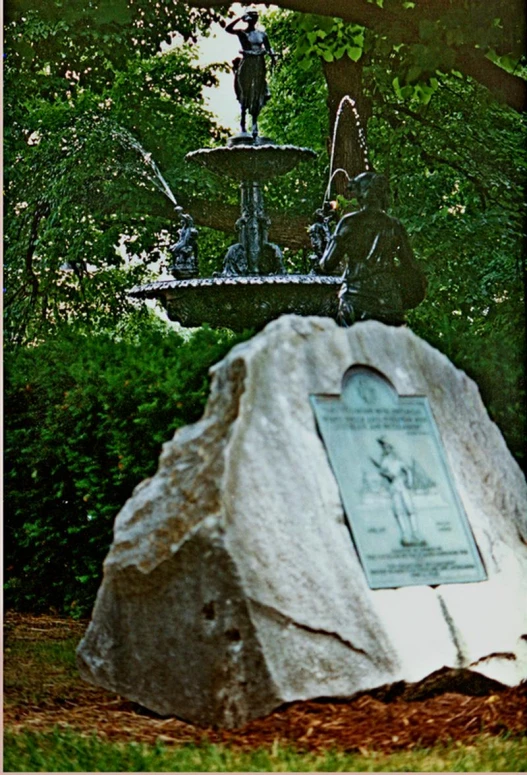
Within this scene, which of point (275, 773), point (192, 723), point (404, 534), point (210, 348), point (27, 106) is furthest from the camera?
point (27, 106)

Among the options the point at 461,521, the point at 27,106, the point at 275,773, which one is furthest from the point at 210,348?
the point at 27,106

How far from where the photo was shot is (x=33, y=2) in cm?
1229

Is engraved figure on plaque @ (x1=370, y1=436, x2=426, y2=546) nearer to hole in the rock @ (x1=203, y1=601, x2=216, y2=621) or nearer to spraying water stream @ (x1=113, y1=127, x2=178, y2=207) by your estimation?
hole in the rock @ (x1=203, y1=601, x2=216, y2=621)

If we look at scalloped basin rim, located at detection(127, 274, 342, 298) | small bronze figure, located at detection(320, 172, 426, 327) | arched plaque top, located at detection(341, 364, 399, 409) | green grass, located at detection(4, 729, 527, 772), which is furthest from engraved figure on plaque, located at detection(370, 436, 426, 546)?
scalloped basin rim, located at detection(127, 274, 342, 298)

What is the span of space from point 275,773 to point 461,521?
66.4 inches

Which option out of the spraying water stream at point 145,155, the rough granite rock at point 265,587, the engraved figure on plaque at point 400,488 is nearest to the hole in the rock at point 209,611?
the rough granite rock at point 265,587

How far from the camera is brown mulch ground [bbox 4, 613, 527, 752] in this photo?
16.1ft

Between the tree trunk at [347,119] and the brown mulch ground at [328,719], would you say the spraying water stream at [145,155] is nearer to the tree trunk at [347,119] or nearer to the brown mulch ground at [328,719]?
the tree trunk at [347,119]

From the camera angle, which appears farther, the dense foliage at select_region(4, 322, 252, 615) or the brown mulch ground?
the dense foliage at select_region(4, 322, 252, 615)

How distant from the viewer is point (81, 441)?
26.4ft

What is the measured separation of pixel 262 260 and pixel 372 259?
5705mm

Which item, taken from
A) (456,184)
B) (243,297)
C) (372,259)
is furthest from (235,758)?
(456,184)

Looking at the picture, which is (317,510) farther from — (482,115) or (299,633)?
(482,115)

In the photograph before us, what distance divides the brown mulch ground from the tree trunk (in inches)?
369
